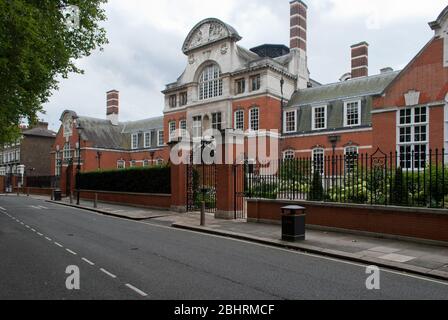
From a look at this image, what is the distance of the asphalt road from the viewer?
6.15 m

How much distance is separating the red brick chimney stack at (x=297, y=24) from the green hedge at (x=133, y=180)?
2536cm

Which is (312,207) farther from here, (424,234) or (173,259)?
(173,259)

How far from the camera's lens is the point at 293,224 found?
36.1 ft

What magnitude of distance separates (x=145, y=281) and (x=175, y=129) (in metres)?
40.8

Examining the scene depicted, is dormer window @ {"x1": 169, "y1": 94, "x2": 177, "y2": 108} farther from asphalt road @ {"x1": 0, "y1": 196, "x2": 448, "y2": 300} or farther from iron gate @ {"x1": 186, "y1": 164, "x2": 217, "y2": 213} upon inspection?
asphalt road @ {"x1": 0, "y1": 196, "x2": 448, "y2": 300}

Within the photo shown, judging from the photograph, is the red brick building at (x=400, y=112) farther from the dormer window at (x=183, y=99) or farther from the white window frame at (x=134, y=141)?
the white window frame at (x=134, y=141)

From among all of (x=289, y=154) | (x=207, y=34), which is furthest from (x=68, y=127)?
(x=289, y=154)

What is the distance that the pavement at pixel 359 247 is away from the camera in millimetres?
8227

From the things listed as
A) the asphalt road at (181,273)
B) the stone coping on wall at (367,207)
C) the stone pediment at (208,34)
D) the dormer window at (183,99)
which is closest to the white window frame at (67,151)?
the dormer window at (183,99)

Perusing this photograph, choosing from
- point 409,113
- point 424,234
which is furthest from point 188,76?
point 424,234

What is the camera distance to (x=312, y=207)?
13.2 m

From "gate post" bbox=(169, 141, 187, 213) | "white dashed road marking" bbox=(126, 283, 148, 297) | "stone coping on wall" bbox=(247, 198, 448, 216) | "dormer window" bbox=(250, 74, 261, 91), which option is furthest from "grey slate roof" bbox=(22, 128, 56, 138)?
"white dashed road marking" bbox=(126, 283, 148, 297)

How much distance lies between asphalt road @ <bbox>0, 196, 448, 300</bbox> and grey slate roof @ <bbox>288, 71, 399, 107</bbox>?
27.6 metres

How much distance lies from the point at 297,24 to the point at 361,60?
8.40 metres
